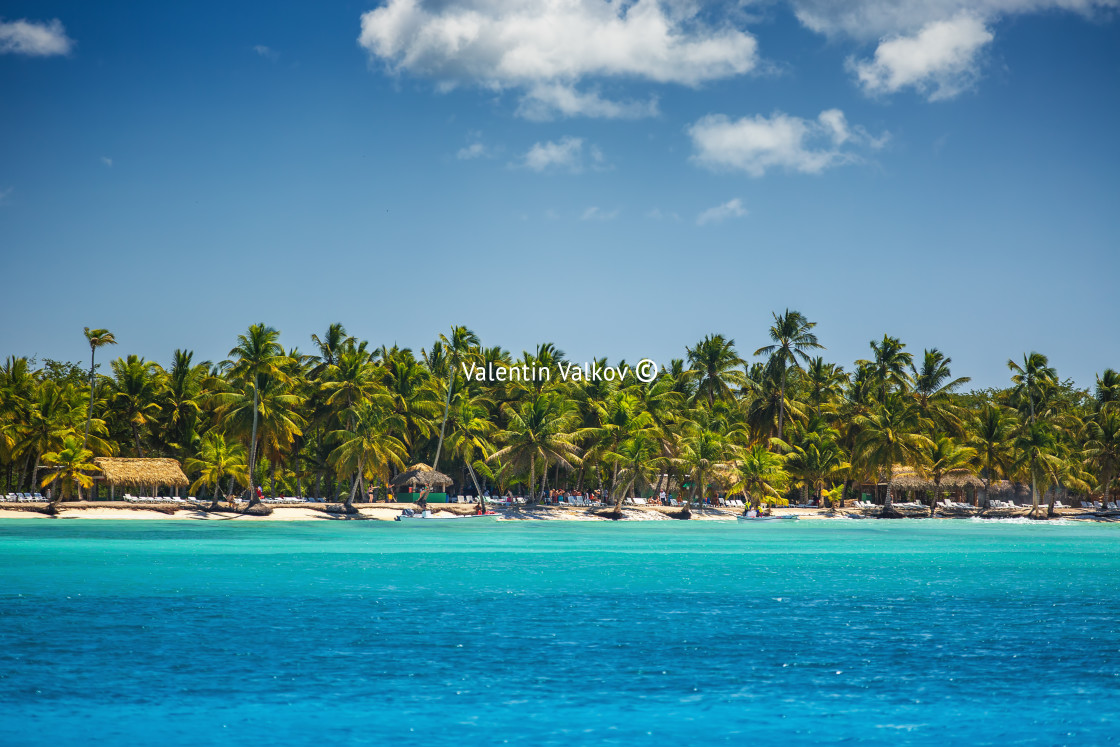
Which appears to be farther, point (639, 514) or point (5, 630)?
point (639, 514)

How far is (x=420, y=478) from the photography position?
5153cm

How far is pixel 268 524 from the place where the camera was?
43719mm

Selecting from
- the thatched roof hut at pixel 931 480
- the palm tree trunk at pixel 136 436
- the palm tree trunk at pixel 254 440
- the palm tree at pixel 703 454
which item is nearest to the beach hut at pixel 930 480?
the thatched roof hut at pixel 931 480

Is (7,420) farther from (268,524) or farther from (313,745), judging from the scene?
(313,745)

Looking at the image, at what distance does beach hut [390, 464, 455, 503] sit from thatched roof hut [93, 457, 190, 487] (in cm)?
1103

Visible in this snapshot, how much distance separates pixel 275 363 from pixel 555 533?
1714 centimetres

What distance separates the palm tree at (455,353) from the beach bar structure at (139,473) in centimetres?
1341

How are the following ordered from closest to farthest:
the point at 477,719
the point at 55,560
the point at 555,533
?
the point at 477,719, the point at 55,560, the point at 555,533

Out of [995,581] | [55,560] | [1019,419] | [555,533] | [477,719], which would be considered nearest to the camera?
[477,719]

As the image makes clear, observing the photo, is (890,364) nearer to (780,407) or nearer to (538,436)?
(780,407)

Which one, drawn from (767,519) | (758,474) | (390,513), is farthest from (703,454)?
(390,513)

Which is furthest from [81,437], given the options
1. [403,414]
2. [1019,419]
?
[1019,419]

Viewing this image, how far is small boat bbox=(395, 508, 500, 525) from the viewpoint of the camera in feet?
159

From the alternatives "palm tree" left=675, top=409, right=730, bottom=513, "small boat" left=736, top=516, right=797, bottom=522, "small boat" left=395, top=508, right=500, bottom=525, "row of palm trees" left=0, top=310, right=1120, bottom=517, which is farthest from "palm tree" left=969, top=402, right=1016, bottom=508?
"small boat" left=395, top=508, right=500, bottom=525
